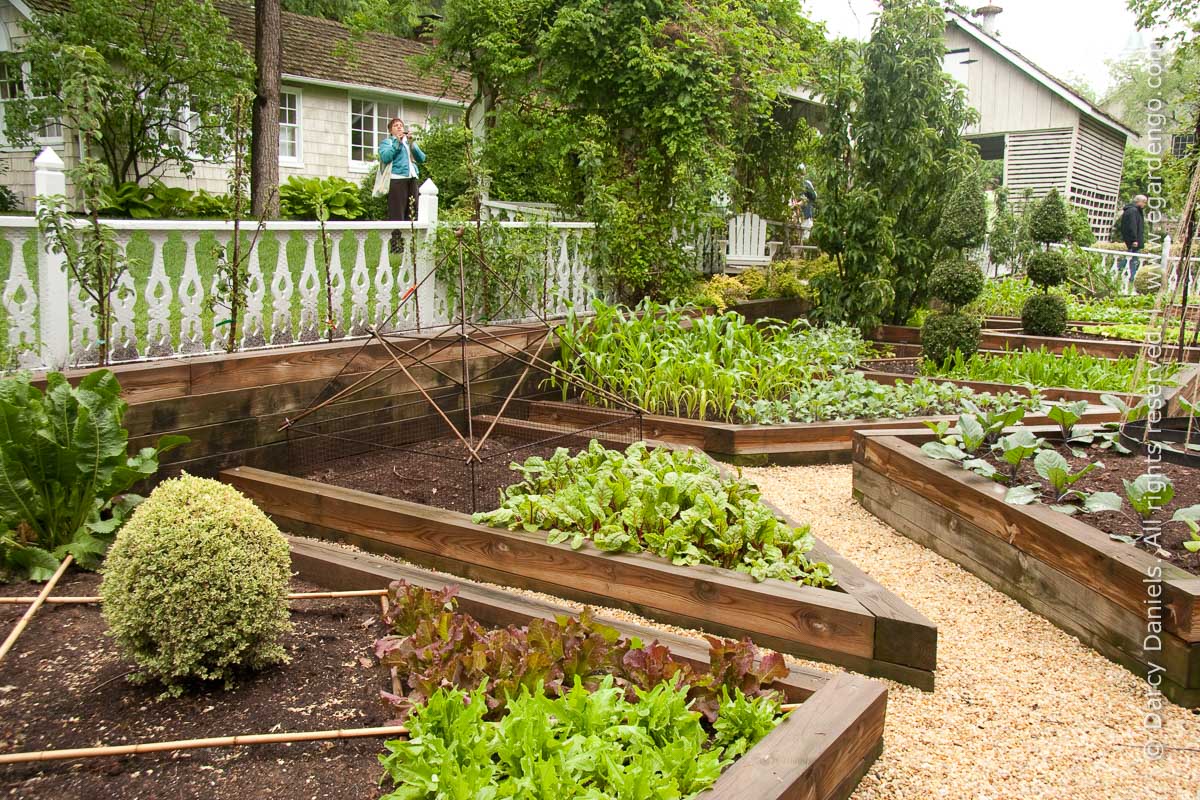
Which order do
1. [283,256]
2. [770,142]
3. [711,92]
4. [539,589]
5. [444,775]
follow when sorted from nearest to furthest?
[444,775] → [539,589] → [283,256] → [711,92] → [770,142]

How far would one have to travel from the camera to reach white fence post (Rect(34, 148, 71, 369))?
13.2 feet

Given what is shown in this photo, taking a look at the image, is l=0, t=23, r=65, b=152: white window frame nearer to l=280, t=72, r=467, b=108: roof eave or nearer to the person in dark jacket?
l=280, t=72, r=467, b=108: roof eave

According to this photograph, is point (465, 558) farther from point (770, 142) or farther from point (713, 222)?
point (770, 142)

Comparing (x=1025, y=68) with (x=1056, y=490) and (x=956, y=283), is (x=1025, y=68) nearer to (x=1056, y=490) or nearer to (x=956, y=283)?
(x=956, y=283)

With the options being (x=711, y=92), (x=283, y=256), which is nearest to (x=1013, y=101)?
(x=711, y=92)

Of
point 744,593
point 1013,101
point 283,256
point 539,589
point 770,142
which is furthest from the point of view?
point 1013,101

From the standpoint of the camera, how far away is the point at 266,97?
10.6 metres

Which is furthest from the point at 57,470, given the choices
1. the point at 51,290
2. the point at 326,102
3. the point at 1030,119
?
the point at 1030,119

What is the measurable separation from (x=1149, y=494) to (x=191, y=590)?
328 cm

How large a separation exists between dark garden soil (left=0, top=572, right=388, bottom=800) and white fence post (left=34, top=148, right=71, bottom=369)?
1.59m

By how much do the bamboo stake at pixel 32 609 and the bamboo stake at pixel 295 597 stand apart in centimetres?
4

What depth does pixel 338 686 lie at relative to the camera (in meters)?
2.49

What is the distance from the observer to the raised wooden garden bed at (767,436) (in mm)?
5652

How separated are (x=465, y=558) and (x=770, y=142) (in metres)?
11.4
